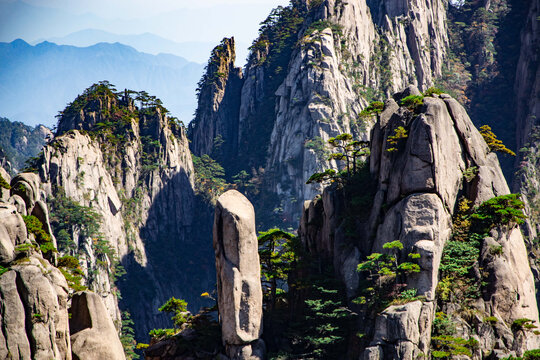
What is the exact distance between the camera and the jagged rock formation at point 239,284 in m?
35.5

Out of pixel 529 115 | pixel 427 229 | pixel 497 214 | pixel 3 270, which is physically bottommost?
pixel 3 270

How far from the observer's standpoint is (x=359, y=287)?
3700cm

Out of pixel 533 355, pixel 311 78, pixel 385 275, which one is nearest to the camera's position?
pixel 533 355

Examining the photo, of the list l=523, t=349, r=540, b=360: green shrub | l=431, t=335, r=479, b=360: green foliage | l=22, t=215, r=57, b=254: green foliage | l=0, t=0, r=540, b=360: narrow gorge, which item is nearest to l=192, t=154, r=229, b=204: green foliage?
l=0, t=0, r=540, b=360: narrow gorge

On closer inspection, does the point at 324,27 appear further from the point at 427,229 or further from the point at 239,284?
the point at 239,284

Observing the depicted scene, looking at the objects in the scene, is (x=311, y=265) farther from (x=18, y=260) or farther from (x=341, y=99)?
(x=341, y=99)

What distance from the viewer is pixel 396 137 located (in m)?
38.6

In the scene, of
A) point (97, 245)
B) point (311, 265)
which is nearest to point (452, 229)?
point (311, 265)

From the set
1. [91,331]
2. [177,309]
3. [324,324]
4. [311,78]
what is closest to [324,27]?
[311,78]

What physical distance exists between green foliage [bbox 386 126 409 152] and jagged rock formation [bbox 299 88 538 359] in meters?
0.31

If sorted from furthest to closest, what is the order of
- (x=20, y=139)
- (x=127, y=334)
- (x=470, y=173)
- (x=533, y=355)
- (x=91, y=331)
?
(x=20, y=139) < (x=127, y=334) < (x=470, y=173) < (x=533, y=355) < (x=91, y=331)

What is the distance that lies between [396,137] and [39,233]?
23.2 m

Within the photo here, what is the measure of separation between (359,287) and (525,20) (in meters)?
85.2

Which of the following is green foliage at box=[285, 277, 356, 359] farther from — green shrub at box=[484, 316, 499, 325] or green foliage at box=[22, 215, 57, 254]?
green foliage at box=[22, 215, 57, 254]
